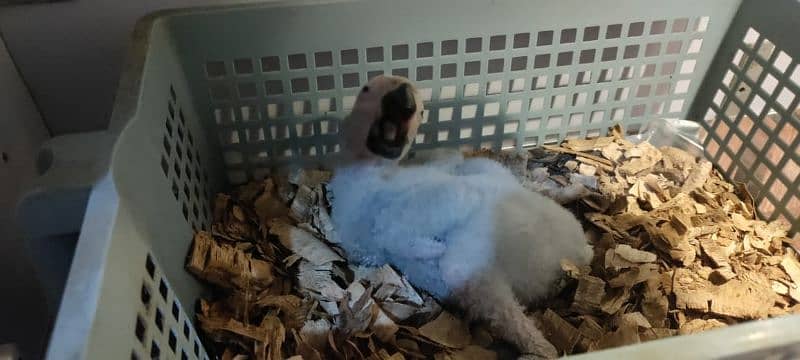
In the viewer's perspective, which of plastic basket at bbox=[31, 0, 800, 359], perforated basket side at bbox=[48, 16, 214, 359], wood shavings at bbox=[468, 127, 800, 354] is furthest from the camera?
wood shavings at bbox=[468, 127, 800, 354]

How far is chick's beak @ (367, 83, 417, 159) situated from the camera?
725 millimetres

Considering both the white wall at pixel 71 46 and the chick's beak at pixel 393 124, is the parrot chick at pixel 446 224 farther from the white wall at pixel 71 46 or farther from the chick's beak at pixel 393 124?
the white wall at pixel 71 46

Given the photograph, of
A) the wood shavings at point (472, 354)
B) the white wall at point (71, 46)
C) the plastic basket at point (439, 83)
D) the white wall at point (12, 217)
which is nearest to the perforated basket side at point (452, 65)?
the plastic basket at point (439, 83)

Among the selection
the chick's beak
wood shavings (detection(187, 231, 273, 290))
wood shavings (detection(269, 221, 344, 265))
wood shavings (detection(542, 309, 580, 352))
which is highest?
the chick's beak

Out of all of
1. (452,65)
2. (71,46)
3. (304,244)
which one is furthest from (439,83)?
(71,46)

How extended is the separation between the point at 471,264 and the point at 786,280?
0.48 meters

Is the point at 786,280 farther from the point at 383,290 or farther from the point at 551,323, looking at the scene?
the point at 383,290

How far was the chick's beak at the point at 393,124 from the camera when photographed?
725 millimetres

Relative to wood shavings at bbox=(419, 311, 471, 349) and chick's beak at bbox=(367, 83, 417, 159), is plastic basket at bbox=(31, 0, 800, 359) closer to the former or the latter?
chick's beak at bbox=(367, 83, 417, 159)

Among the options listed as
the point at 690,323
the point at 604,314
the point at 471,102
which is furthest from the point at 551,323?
the point at 471,102

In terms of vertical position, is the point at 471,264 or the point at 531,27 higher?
the point at 531,27

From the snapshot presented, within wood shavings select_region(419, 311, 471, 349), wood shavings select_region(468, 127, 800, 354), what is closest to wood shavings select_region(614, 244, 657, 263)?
wood shavings select_region(468, 127, 800, 354)

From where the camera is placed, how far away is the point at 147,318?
0.53 metres

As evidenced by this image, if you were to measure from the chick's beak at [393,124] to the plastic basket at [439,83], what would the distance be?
6.2 inches
